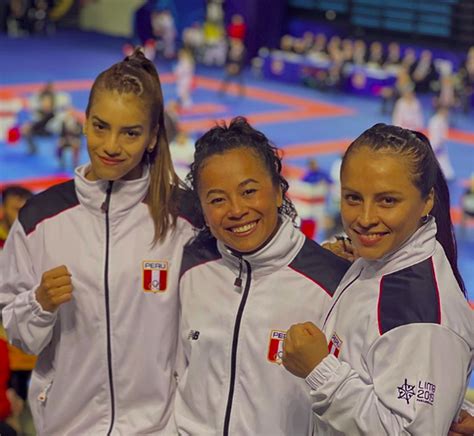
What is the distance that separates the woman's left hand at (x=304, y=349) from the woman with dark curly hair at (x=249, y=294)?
330 mm

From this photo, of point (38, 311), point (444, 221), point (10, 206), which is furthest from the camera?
point (10, 206)

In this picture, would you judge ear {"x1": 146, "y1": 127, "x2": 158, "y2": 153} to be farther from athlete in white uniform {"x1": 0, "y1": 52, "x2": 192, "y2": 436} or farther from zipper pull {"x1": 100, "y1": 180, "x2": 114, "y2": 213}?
zipper pull {"x1": 100, "y1": 180, "x2": 114, "y2": 213}

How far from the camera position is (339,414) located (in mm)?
2553

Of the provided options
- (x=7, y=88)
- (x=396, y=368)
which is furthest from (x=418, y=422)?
(x=7, y=88)

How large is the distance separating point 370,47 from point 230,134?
20702 mm

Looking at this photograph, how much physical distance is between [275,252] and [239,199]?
212 millimetres

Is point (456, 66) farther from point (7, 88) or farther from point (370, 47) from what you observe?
point (7, 88)

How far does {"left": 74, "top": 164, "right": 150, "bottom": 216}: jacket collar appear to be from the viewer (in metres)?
3.30

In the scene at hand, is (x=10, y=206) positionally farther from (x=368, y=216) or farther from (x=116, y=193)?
(x=368, y=216)

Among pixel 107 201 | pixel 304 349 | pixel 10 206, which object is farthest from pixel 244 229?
pixel 10 206

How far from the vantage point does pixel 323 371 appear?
258cm

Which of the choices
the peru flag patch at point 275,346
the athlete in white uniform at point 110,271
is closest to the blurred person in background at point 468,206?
the athlete in white uniform at point 110,271

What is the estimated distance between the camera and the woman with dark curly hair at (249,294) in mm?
2967

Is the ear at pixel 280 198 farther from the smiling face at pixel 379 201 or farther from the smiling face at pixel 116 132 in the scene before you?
the smiling face at pixel 116 132
